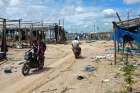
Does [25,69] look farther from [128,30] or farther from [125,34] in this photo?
[128,30]

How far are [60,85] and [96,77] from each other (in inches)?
93.8

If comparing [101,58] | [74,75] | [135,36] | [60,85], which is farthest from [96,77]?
[101,58]

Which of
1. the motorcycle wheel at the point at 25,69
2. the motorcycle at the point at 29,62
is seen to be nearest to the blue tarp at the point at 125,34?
the motorcycle at the point at 29,62

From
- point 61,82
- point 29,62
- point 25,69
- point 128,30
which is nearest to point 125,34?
point 128,30

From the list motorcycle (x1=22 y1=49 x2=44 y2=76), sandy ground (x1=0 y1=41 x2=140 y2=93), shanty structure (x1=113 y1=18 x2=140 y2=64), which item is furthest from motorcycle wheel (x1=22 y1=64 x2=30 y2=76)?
shanty structure (x1=113 y1=18 x2=140 y2=64)

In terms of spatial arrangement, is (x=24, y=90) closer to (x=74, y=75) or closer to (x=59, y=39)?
(x=74, y=75)

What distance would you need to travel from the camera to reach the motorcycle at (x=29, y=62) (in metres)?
17.0

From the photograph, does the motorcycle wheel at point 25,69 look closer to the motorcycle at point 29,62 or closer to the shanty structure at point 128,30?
the motorcycle at point 29,62

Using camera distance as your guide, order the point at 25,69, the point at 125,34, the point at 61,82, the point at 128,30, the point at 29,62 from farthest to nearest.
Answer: the point at 128,30
the point at 125,34
the point at 29,62
the point at 25,69
the point at 61,82

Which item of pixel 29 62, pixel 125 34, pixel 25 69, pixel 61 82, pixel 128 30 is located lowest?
pixel 61 82

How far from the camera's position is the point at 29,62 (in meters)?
17.4

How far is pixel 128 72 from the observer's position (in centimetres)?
1290

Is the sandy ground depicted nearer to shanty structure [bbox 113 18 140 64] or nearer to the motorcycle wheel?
the motorcycle wheel

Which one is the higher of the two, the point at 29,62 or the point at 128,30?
the point at 128,30
